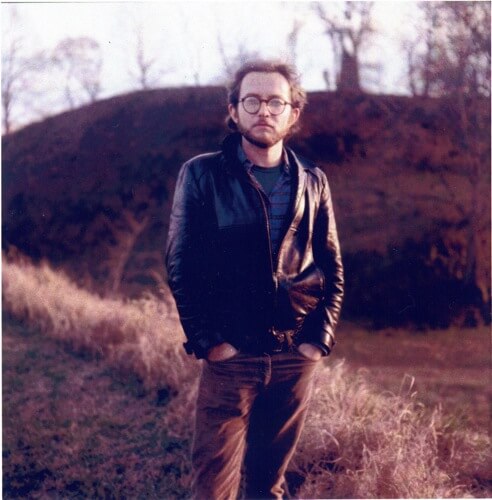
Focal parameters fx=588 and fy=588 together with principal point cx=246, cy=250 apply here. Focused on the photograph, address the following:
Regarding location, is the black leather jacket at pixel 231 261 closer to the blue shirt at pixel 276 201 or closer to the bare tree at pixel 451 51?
the blue shirt at pixel 276 201

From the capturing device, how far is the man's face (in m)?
2.21

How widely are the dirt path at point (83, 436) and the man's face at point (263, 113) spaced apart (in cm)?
201

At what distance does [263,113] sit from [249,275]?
24.2 inches

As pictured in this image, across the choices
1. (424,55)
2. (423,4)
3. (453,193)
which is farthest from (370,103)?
(423,4)

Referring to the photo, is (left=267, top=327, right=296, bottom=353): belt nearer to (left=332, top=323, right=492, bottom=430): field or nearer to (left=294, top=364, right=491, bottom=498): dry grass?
(left=294, top=364, right=491, bottom=498): dry grass

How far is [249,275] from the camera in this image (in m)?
2.24

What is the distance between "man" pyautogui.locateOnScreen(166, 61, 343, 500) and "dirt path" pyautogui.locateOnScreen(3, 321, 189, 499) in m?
1.11

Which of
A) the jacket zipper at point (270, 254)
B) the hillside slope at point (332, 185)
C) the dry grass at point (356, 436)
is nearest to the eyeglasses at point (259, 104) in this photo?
the jacket zipper at point (270, 254)

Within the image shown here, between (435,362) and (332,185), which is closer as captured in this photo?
(435,362)

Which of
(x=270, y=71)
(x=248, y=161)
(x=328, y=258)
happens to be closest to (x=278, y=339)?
(x=328, y=258)

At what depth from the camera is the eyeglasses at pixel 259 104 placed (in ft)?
7.28

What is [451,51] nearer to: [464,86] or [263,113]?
[464,86]

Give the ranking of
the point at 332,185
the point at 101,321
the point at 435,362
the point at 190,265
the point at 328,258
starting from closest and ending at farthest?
the point at 190,265 → the point at 328,258 → the point at 435,362 → the point at 101,321 → the point at 332,185

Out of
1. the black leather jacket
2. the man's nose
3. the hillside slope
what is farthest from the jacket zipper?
the hillside slope
